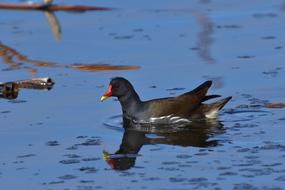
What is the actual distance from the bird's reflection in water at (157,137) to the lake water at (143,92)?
12mm

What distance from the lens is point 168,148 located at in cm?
898

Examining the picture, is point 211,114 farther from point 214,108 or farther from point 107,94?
point 107,94

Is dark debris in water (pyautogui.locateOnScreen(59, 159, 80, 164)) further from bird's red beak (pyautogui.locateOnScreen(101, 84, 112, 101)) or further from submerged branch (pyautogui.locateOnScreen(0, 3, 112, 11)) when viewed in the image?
submerged branch (pyautogui.locateOnScreen(0, 3, 112, 11))

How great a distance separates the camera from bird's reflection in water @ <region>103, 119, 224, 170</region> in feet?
28.6

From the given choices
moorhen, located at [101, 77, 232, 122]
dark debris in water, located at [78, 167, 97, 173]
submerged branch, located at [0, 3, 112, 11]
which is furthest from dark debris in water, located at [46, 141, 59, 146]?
submerged branch, located at [0, 3, 112, 11]

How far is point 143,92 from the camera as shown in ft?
36.4

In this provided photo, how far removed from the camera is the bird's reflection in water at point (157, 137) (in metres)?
8.73

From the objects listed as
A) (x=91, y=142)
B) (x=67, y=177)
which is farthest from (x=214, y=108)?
(x=67, y=177)

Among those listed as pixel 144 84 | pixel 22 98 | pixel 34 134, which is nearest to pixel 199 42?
pixel 144 84

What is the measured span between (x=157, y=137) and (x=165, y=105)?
0.68 meters

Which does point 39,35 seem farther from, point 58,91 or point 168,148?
point 168,148

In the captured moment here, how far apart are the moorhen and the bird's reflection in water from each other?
110mm

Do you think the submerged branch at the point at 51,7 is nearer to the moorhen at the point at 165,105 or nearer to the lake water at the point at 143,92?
the lake water at the point at 143,92

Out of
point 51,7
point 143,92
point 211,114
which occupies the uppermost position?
point 51,7
